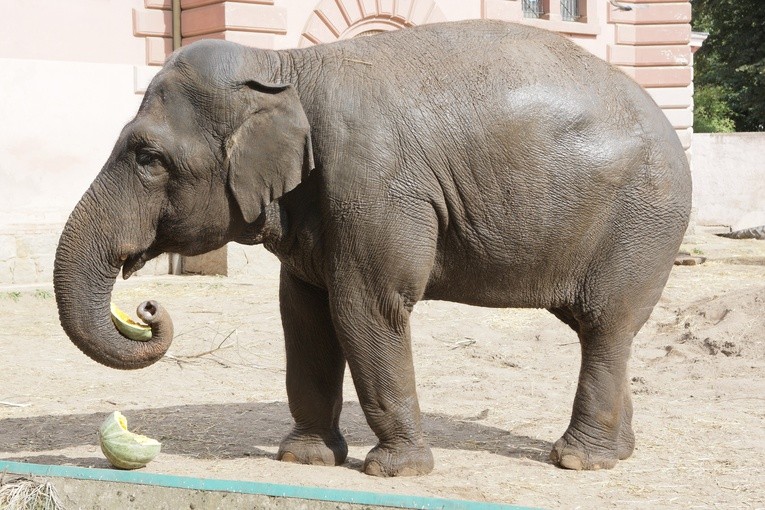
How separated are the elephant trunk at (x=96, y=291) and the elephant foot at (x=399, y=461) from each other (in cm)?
116

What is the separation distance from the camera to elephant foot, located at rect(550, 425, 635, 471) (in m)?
6.17

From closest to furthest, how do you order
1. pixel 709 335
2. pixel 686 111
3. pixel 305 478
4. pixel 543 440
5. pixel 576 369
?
pixel 305 478 < pixel 543 440 < pixel 576 369 < pixel 709 335 < pixel 686 111

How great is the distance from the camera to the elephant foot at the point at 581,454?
6.17 meters

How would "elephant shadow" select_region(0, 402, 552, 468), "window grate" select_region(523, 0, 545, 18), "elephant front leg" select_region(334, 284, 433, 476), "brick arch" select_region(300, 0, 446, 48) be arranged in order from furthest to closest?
"window grate" select_region(523, 0, 545, 18), "brick arch" select_region(300, 0, 446, 48), "elephant shadow" select_region(0, 402, 552, 468), "elephant front leg" select_region(334, 284, 433, 476)

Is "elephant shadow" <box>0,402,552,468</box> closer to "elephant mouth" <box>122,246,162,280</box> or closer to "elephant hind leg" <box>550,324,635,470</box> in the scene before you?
"elephant hind leg" <box>550,324,635,470</box>

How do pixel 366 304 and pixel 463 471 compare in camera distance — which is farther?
pixel 463 471

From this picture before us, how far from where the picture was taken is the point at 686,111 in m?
20.9

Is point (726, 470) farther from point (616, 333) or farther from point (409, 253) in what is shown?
point (409, 253)

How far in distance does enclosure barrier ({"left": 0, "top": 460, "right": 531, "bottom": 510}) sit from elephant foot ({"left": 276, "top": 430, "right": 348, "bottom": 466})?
117cm

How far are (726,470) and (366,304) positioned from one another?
81.0 inches

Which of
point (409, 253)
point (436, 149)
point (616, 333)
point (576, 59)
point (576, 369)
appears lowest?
point (576, 369)

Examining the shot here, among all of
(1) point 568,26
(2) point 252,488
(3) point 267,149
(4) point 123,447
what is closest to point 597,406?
(2) point 252,488

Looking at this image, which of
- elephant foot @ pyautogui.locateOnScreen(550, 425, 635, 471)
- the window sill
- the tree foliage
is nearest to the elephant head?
elephant foot @ pyautogui.locateOnScreen(550, 425, 635, 471)

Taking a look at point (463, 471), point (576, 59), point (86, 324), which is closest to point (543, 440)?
point (463, 471)
